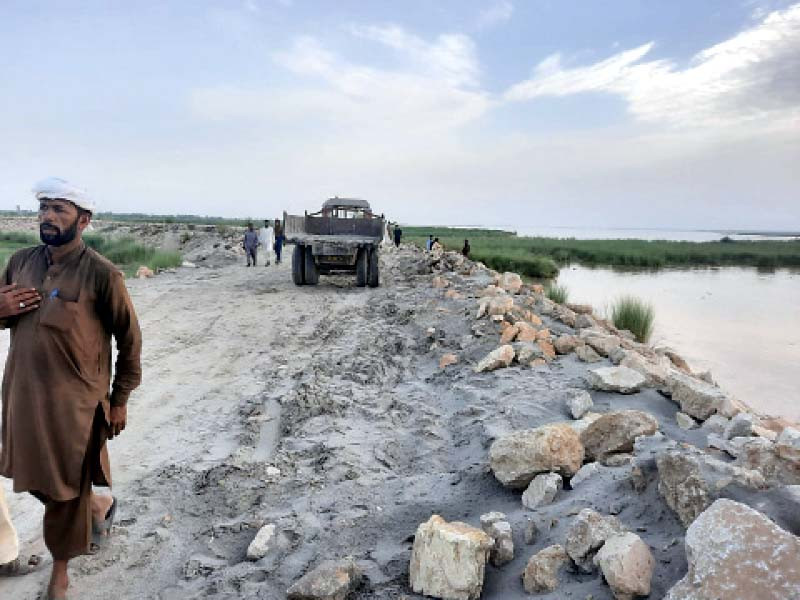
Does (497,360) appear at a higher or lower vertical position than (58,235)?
lower

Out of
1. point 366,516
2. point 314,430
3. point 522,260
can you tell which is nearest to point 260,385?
point 314,430

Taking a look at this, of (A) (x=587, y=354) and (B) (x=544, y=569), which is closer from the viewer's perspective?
(B) (x=544, y=569)

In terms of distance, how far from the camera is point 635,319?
1046 centimetres

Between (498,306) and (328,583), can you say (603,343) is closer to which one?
(498,306)

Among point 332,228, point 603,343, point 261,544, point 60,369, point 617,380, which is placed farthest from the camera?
point 332,228

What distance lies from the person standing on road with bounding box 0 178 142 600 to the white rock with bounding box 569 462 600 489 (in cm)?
207

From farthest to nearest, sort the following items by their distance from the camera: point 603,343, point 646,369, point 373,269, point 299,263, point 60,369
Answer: point 299,263 < point 373,269 < point 603,343 < point 646,369 < point 60,369

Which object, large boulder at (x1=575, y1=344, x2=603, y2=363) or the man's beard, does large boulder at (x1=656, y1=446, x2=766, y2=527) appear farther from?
large boulder at (x1=575, y1=344, x2=603, y2=363)

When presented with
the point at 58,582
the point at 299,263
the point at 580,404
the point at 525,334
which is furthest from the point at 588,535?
the point at 299,263

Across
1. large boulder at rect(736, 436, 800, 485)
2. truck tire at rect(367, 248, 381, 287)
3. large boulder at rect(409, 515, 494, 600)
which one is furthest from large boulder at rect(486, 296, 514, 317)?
truck tire at rect(367, 248, 381, 287)

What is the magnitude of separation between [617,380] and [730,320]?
11366mm

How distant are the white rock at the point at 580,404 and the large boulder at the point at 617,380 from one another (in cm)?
23

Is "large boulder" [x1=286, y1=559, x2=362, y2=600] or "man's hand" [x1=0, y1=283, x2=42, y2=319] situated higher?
"man's hand" [x1=0, y1=283, x2=42, y2=319]

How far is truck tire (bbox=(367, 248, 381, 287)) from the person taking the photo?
11633 millimetres
